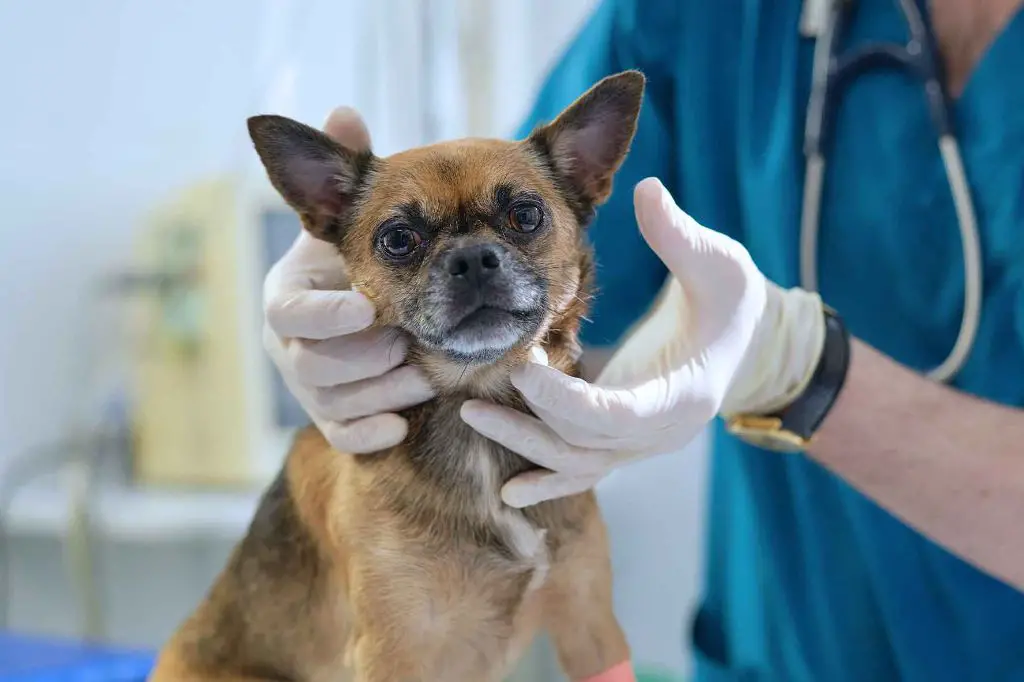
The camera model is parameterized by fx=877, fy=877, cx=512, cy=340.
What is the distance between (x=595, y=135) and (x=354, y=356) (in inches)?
12.1

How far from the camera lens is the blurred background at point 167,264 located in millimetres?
1278

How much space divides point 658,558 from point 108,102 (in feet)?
4.49

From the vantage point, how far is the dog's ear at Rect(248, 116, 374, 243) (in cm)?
73

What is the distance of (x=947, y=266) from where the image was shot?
1.19 meters

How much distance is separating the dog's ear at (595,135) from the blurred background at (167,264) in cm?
32

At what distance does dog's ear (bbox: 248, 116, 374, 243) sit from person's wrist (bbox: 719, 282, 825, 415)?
47cm

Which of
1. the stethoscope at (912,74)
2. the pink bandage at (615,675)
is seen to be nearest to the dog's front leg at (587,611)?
the pink bandage at (615,675)

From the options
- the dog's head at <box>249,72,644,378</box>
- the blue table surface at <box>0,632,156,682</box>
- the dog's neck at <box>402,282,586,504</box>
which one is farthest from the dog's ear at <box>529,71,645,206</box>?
the blue table surface at <box>0,632,156,682</box>

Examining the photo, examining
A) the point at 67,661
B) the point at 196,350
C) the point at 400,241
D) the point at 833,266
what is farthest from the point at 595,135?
the point at 67,661

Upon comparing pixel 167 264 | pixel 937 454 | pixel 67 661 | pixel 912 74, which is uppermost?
pixel 912 74

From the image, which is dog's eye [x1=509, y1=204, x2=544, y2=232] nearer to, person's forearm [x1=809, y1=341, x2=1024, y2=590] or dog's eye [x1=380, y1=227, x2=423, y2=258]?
dog's eye [x1=380, y1=227, x2=423, y2=258]

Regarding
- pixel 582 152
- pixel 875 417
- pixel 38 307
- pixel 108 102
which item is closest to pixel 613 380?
pixel 582 152

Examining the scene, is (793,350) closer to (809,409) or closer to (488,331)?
(809,409)

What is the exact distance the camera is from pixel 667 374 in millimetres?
880
